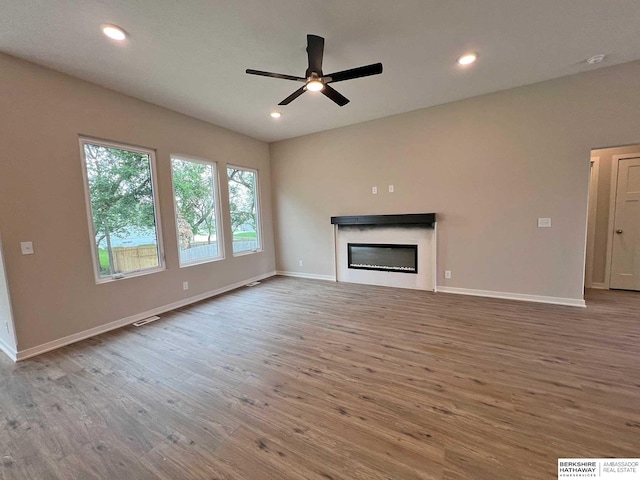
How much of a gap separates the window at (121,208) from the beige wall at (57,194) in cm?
11

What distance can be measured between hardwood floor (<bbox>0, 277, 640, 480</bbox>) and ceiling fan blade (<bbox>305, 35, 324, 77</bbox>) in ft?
8.89

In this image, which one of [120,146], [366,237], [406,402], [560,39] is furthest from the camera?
[366,237]

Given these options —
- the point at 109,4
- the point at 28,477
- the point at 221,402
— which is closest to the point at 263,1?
the point at 109,4

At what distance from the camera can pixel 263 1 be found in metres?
1.95

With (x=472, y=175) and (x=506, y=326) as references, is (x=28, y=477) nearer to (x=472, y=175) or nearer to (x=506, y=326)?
(x=506, y=326)

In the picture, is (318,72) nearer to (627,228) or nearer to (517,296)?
(517,296)

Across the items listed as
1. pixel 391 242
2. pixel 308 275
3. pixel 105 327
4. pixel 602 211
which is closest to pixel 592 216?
pixel 602 211

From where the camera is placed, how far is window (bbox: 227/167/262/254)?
4965 mm

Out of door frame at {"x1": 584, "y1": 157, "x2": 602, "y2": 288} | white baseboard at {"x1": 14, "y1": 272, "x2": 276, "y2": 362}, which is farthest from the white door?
white baseboard at {"x1": 14, "y1": 272, "x2": 276, "y2": 362}

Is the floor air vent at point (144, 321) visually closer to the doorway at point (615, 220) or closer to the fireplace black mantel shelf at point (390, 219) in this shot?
the fireplace black mantel shelf at point (390, 219)

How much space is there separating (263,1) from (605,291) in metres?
5.94

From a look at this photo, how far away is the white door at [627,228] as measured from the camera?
3.86 m

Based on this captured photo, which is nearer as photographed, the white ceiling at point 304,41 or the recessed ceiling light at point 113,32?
the white ceiling at point 304,41

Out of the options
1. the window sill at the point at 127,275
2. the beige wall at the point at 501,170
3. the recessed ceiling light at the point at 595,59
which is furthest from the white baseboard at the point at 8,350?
the recessed ceiling light at the point at 595,59
